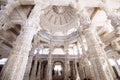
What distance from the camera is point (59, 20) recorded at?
13.8 m

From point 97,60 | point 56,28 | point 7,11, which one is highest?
point 56,28

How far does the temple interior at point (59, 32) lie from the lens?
457cm

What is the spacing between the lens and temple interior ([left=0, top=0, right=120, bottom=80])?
457 cm

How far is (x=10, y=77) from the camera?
3740mm

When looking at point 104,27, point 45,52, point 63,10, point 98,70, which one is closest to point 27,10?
point 63,10

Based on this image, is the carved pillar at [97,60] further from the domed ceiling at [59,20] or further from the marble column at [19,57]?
the domed ceiling at [59,20]

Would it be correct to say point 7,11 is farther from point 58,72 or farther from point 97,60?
point 58,72

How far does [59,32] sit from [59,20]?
1.94 meters

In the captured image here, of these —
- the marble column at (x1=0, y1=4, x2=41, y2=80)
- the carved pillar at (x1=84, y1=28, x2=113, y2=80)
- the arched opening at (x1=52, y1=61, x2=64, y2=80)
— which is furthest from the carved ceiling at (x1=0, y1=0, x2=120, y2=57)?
the arched opening at (x1=52, y1=61, x2=64, y2=80)

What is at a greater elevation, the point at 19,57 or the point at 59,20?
the point at 59,20

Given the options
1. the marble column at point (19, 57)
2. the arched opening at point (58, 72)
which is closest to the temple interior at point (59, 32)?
the marble column at point (19, 57)

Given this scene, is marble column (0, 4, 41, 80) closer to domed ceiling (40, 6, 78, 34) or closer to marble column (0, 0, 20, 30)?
marble column (0, 0, 20, 30)

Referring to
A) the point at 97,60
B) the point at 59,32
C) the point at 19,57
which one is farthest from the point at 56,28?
the point at 19,57

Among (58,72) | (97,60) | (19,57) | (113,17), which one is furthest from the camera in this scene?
(58,72)
